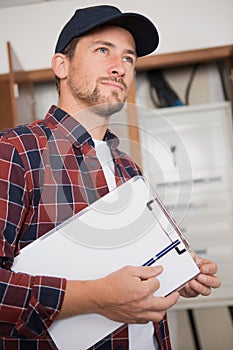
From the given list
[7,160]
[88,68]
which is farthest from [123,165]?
[7,160]

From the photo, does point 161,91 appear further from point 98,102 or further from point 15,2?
point 98,102

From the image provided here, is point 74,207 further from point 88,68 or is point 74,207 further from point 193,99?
point 193,99

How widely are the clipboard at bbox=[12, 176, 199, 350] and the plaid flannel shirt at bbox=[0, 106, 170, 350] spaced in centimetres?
4

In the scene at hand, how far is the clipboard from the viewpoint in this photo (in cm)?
76

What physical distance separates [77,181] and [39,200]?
0.30 feet

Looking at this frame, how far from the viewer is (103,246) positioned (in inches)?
30.8

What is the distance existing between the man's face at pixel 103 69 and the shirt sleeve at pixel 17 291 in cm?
27

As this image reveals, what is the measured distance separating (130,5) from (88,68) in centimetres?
191

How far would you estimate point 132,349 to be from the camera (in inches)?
35.3

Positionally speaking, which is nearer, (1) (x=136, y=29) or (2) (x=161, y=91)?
(1) (x=136, y=29)

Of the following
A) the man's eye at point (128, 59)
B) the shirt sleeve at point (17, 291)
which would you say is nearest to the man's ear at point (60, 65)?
the man's eye at point (128, 59)

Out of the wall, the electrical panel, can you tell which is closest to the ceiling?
the wall

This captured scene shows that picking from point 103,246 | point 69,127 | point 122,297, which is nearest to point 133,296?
point 122,297

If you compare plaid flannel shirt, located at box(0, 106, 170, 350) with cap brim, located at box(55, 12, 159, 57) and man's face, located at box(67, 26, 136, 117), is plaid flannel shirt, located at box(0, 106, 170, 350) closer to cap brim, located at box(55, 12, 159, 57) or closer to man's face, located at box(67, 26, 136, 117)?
man's face, located at box(67, 26, 136, 117)
